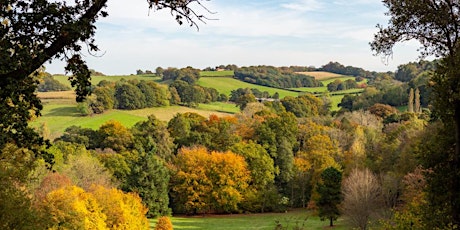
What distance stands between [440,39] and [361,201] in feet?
81.2

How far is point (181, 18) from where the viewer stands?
270 inches

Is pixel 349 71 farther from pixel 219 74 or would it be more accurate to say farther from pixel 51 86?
pixel 51 86

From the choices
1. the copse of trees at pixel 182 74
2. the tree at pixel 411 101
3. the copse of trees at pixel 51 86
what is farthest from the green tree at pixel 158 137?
the copse of trees at pixel 182 74

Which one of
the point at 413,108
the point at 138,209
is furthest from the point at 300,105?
the point at 138,209

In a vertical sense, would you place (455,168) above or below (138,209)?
above

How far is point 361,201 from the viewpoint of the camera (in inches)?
1298

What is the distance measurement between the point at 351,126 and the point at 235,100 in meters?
46.4

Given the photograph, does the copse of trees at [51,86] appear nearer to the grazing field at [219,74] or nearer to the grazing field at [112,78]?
the grazing field at [112,78]

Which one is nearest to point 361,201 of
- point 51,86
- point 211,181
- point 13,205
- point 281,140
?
point 211,181

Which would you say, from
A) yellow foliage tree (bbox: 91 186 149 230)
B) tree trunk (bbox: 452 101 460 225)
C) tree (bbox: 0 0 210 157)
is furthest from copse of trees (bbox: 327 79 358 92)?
tree (bbox: 0 0 210 157)

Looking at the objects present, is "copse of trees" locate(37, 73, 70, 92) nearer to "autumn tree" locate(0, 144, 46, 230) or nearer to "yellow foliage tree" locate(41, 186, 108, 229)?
"yellow foliage tree" locate(41, 186, 108, 229)

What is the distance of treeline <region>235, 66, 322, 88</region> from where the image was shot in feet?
429

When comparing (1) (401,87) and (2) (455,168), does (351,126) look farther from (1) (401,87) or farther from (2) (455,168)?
(2) (455,168)

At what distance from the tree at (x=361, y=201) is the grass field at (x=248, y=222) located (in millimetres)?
5485
